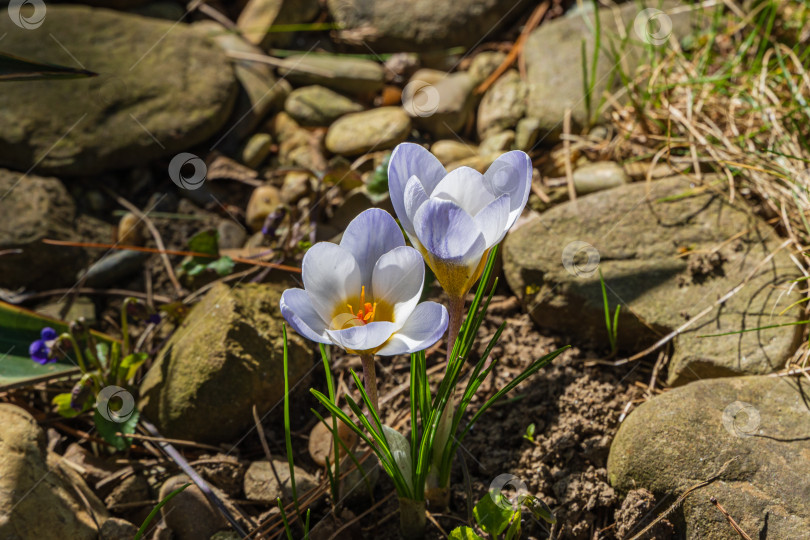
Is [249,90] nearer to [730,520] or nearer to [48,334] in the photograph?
[48,334]

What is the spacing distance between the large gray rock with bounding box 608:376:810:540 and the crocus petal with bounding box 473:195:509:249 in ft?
2.25

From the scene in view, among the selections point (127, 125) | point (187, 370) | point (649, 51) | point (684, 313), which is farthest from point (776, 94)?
point (127, 125)

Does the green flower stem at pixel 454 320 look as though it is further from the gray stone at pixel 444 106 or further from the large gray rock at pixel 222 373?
the gray stone at pixel 444 106

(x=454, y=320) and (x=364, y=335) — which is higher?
(x=364, y=335)

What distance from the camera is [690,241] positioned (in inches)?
75.7

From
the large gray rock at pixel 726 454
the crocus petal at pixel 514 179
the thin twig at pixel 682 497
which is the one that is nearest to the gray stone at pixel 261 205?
the crocus petal at pixel 514 179

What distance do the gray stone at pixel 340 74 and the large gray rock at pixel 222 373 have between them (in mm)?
1294

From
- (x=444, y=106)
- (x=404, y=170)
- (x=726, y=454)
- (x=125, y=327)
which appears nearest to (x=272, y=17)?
(x=444, y=106)

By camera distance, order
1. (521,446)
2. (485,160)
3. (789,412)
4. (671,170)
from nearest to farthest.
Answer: (789,412)
(521,446)
(671,170)
(485,160)

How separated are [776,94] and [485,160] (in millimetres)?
1064

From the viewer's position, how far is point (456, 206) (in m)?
1.11

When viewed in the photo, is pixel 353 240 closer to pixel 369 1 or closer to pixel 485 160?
pixel 485 160

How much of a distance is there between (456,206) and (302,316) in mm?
339

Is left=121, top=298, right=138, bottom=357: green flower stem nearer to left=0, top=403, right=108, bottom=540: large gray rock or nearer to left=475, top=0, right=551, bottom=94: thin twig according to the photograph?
left=0, top=403, right=108, bottom=540: large gray rock
